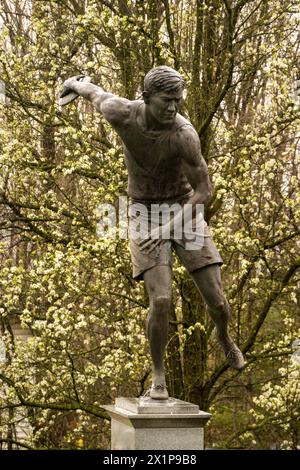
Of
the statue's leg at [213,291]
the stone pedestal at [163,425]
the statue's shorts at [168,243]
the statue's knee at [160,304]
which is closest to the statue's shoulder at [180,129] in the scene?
the statue's shorts at [168,243]

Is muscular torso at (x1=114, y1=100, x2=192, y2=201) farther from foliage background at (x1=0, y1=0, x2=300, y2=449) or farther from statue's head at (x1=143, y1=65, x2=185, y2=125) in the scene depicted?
foliage background at (x1=0, y1=0, x2=300, y2=449)

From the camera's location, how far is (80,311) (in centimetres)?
1345

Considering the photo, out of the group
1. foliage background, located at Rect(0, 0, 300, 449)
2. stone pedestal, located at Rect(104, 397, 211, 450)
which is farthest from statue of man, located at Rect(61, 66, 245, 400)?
foliage background, located at Rect(0, 0, 300, 449)

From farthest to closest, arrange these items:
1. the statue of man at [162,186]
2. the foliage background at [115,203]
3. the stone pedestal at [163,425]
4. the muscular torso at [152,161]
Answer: the foliage background at [115,203] < the muscular torso at [152,161] < the statue of man at [162,186] < the stone pedestal at [163,425]

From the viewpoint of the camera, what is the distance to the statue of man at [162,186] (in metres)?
7.29

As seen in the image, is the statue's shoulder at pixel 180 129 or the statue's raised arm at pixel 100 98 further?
the statue's raised arm at pixel 100 98

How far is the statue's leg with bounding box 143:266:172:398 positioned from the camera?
24.1ft

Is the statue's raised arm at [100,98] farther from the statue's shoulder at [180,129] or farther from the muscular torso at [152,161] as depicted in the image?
the statue's shoulder at [180,129]

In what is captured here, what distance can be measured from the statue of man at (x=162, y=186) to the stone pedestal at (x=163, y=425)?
158mm

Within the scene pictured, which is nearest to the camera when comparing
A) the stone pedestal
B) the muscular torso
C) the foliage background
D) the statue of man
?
the stone pedestal

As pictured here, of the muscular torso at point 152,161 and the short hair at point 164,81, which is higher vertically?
the short hair at point 164,81

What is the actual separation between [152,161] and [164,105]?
0.49m
